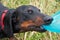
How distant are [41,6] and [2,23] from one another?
5.17ft

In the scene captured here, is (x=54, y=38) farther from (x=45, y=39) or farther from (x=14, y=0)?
(x=14, y=0)

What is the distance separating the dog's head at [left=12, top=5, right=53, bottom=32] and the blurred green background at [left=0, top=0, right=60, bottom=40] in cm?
85

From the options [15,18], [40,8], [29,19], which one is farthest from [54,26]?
[40,8]

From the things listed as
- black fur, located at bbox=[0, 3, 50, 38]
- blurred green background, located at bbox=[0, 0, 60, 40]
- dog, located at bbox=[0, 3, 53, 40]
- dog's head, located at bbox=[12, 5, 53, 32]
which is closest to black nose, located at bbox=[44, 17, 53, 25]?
dog's head, located at bbox=[12, 5, 53, 32]

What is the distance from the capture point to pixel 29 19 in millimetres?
3938

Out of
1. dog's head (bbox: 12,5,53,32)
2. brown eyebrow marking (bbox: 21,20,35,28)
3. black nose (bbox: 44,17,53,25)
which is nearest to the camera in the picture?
black nose (bbox: 44,17,53,25)

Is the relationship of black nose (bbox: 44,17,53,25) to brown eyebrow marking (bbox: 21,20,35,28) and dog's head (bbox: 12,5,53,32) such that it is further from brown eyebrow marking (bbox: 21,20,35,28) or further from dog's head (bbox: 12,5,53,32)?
brown eyebrow marking (bbox: 21,20,35,28)

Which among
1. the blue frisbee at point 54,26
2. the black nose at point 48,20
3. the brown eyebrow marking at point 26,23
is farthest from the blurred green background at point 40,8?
the black nose at point 48,20

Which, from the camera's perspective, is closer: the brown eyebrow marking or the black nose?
the black nose

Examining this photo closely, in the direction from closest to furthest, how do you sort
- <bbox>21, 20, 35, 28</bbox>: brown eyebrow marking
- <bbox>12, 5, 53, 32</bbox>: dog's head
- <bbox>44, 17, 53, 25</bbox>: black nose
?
<bbox>44, 17, 53, 25</bbox>: black nose → <bbox>12, 5, 53, 32</bbox>: dog's head → <bbox>21, 20, 35, 28</bbox>: brown eyebrow marking

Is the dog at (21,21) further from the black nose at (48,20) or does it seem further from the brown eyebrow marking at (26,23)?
the black nose at (48,20)

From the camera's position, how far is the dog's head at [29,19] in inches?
150

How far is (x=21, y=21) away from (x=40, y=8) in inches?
54.0

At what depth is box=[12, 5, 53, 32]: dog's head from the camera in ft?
12.5
